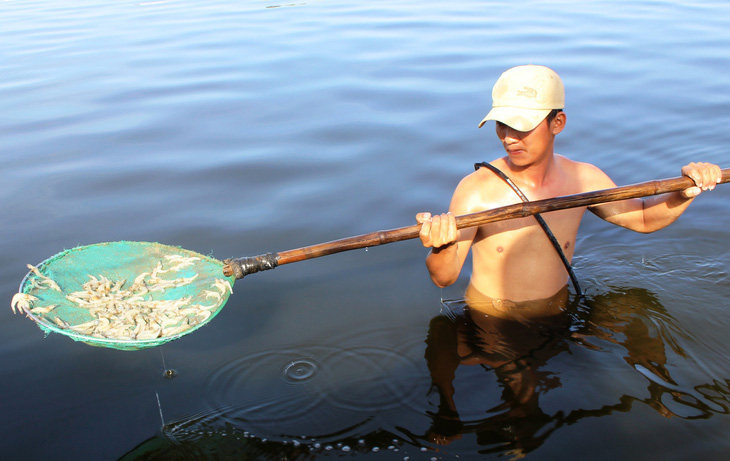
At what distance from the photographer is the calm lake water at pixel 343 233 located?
3529 millimetres

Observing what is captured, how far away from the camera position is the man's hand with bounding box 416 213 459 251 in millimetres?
3287

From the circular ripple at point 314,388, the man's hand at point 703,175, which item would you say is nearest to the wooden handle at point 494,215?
the man's hand at point 703,175

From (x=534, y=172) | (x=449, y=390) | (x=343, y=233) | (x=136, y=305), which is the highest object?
(x=534, y=172)

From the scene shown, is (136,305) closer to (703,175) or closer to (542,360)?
(542,360)

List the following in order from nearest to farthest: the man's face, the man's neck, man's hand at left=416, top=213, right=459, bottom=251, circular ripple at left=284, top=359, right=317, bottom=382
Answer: man's hand at left=416, top=213, right=459, bottom=251, the man's face, the man's neck, circular ripple at left=284, top=359, right=317, bottom=382

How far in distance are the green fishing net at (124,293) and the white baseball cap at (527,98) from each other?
179 centimetres

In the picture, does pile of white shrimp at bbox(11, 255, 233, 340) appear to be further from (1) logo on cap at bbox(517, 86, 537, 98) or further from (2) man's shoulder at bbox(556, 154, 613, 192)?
(2) man's shoulder at bbox(556, 154, 613, 192)

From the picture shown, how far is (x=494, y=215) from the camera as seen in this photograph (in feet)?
11.2

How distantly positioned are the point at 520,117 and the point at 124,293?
8.27 ft

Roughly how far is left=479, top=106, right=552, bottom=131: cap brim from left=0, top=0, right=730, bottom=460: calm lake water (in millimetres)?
1397

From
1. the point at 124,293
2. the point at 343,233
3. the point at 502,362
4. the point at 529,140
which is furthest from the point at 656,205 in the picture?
the point at 124,293

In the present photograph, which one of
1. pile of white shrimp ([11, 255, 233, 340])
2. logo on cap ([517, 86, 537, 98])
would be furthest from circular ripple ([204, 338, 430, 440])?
logo on cap ([517, 86, 537, 98])

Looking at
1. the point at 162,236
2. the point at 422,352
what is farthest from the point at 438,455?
the point at 162,236

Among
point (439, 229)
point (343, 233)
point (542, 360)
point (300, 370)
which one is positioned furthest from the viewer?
point (343, 233)
